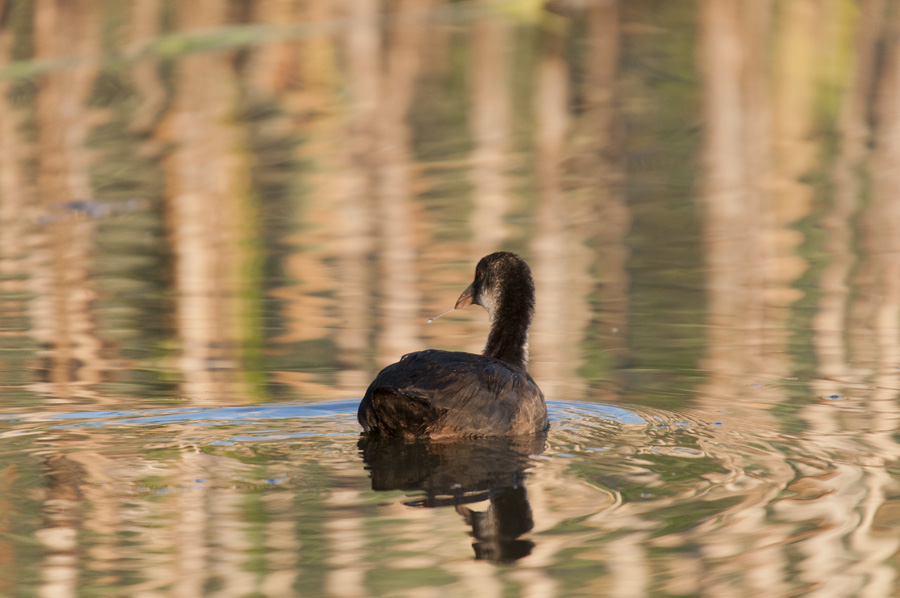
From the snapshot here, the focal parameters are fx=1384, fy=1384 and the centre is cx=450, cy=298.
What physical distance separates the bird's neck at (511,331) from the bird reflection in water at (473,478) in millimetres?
997

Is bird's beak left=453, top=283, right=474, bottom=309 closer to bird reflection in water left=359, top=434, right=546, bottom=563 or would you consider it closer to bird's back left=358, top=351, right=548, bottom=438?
bird's back left=358, top=351, right=548, bottom=438

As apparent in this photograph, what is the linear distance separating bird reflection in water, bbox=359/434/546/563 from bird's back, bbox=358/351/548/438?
63 millimetres

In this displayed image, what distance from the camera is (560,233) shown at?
11.2 metres

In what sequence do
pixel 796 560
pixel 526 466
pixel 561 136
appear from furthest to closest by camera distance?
pixel 561 136 < pixel 526 466 < pixel 796 560

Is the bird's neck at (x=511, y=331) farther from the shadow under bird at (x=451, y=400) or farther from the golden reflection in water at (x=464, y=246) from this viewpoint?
the shadow under bird at (x=451, y=400)

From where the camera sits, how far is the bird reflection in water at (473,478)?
4.61 meters

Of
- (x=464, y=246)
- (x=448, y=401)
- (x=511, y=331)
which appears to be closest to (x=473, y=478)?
(x=448, y=401)

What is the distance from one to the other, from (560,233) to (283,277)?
2585 millimetres

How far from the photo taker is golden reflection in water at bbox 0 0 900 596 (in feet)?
15.1

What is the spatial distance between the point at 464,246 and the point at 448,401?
4908 mm

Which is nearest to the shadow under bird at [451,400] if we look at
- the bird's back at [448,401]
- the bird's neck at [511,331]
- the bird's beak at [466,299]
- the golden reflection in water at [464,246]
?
the bird's back at [448,401]

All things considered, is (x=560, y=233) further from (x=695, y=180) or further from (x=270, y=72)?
(x=270, y=72)

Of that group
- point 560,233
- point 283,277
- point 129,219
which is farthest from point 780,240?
point 129,219

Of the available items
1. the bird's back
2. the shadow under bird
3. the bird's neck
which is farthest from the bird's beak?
the bird's back
